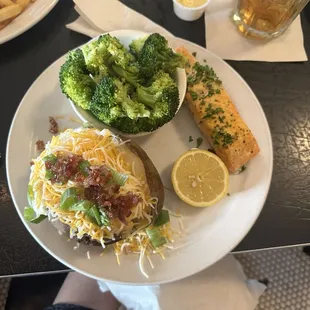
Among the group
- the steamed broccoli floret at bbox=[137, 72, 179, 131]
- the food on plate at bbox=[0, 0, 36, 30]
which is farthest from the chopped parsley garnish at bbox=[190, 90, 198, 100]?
the food on plate at bbox=[0, 0, 36, 30]

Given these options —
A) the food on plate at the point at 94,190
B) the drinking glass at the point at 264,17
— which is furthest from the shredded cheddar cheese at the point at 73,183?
the drinking glass at the point at 264,17

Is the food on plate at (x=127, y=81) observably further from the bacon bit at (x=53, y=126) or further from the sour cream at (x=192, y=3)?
the sour cream at (x=192, y=3)

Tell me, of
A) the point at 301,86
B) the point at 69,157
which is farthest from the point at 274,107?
the point at 69,157

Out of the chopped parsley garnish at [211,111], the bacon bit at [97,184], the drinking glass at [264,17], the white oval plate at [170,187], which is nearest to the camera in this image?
the bacon bit at [97,184]

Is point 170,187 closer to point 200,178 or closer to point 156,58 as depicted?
point 200,178

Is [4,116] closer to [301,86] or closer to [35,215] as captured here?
[35,215]

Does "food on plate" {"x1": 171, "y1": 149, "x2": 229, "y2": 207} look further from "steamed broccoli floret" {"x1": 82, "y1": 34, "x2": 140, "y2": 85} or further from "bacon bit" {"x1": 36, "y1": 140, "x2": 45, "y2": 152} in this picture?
"bacon bit" {"x1": 36, "y1": 140, "x2": 45, "y2": 152}
